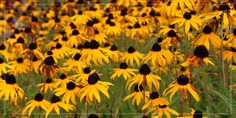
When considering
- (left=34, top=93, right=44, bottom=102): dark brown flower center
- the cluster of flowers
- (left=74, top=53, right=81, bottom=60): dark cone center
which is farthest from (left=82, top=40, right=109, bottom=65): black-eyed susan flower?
(left=34, top=93, right=44, bottom=102): dark brown flower center

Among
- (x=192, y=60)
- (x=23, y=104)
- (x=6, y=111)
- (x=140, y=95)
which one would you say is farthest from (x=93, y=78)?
(x=6, y=111)

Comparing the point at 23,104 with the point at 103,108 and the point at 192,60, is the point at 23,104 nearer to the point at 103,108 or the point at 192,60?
the point at 103,108

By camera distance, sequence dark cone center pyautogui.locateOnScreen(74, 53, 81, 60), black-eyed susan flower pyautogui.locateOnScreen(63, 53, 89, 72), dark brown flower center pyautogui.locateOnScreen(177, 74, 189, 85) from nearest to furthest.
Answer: dark brown flower center pyautogui.locateOnScreen(177, 74, 189, 85), black-eyed susan flower pyautogui.locateOnScreen(63, 53, 89, 72), dark cone center pyautogui.locateOnScreen(74, 53, 81, 60)

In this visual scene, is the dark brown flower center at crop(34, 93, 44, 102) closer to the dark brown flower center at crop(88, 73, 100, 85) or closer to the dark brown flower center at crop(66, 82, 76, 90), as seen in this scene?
the dark brown flower center at crop(66, 82, 76, 90)

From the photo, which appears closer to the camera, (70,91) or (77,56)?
(70,91)

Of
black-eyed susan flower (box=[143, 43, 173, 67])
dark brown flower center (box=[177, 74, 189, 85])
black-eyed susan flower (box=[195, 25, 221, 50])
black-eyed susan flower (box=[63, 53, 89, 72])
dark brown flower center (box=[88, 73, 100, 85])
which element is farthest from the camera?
black-eyed susan flower (box=[63, 53, 89, 72])

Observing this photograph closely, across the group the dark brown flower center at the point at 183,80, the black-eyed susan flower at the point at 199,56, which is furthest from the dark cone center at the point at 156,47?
the dark brown flower center at the point at 183,80

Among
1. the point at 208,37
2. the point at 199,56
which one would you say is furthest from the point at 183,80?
the point at 208,37

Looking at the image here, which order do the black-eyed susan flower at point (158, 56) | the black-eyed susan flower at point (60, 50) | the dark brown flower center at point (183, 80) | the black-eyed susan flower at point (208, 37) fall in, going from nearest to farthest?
the dark brown flower center at point (183, 80)
the black-eyed susan flower at point (208, 37)
the black-eyed susan flower at point (158, 56)
the black-eyed susan flower at point (60, 50)

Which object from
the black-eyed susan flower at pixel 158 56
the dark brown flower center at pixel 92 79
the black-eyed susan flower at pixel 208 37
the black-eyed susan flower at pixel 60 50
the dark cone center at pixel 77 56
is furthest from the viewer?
the black-eyed susan flower at pixel 60 50

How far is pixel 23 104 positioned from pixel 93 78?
1572 millimetres

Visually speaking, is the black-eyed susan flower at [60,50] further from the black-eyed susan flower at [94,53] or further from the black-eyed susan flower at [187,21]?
the black-eyed susan flower at [187,21]

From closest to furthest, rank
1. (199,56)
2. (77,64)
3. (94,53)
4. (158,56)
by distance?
(199,56), (158,56), (94,53), (77,64)

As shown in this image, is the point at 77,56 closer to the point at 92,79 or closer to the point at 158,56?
the point at 158,56
